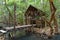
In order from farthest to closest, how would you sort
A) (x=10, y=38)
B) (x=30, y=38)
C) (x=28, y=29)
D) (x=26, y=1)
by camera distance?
1. (x=26, y=1)
2. (x=28, y=29)
3. (x=30, y=38)
4. (x=10, y=38)

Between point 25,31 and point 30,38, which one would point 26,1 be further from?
point 30,38

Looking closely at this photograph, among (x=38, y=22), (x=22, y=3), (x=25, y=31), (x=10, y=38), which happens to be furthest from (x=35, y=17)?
(x=10, y=38)

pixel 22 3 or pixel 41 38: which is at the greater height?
pixel 22 3

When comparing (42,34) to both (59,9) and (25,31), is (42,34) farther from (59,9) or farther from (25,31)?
(59,9)

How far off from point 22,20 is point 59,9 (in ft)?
16.6

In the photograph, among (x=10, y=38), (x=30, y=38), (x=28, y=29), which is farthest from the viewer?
(x=28, y=29)

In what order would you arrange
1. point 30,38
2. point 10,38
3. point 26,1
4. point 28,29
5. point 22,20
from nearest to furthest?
point 10,38
point 30,38
point 28,29
point 22,20
point 26,1

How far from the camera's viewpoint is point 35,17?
1888 centimetres

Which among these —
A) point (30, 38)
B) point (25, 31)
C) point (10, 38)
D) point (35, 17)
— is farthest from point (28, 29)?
point (10, 38)

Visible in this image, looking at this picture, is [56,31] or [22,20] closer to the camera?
[56,31]

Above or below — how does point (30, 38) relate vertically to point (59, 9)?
below

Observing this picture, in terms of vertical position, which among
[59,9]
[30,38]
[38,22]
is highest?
[59,9]

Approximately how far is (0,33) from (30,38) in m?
2.90

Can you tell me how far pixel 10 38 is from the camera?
1398 centimetres
